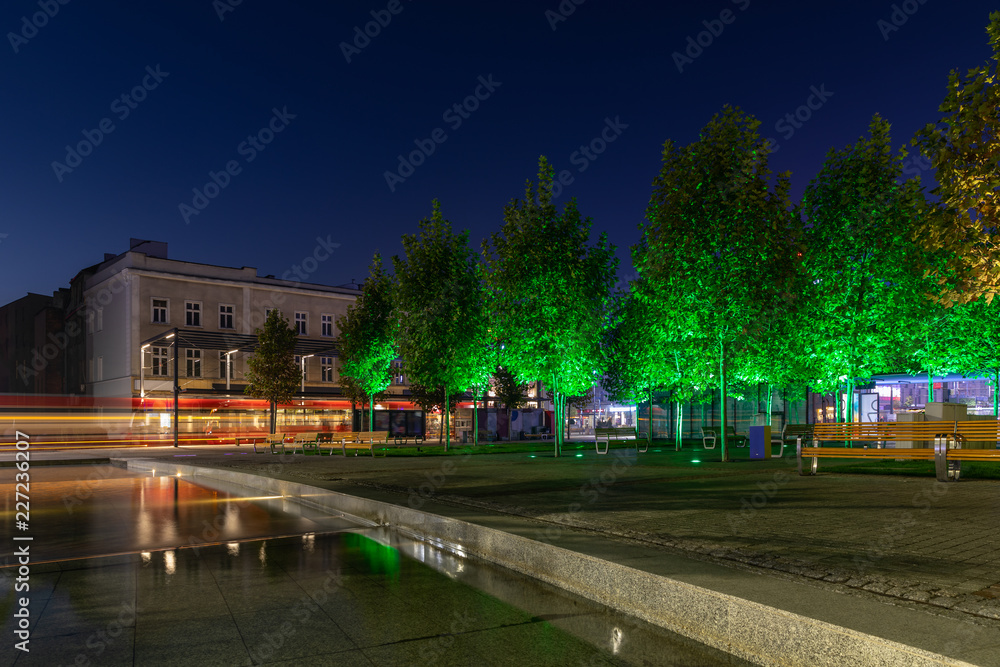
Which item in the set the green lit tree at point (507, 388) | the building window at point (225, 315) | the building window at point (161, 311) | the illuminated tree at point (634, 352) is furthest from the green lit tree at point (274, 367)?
the illuminated tree at point (634, 352)

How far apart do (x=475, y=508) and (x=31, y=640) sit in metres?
6.08

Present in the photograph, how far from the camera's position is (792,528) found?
8.07 meters

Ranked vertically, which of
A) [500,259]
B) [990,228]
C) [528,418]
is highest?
[500,259]

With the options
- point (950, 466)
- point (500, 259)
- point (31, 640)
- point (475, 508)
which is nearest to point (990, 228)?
point (950, 466)

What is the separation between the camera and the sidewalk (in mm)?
4883

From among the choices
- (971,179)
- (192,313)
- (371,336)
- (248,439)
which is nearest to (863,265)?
(971,179)

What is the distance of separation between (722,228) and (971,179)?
34.6ft

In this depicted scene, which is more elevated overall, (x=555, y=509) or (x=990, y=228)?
(x=990, y=228)

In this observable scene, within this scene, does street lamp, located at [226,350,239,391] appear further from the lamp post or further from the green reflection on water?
the green reflection on water

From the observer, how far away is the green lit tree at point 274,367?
143 feet

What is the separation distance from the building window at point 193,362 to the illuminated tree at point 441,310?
87.1ft

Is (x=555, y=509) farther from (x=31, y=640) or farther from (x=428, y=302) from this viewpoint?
(x=428, y=302)

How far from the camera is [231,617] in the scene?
5.68 metres

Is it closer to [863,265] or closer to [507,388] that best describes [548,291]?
[863,265]
